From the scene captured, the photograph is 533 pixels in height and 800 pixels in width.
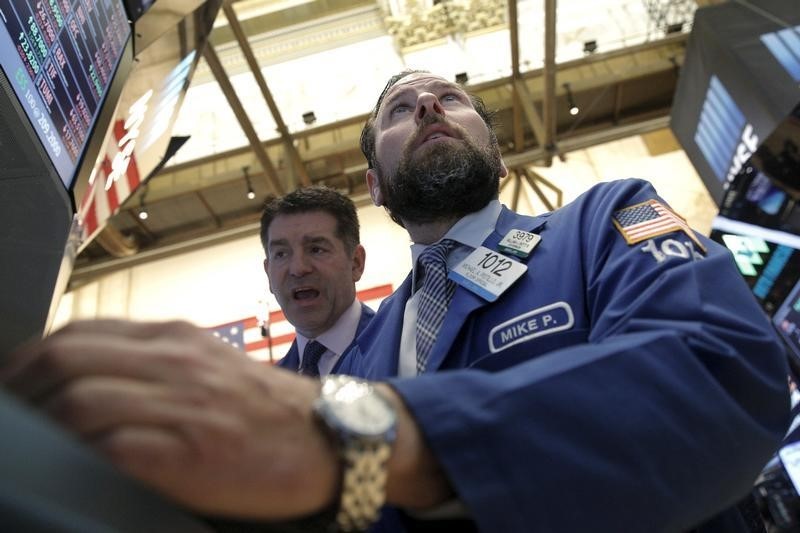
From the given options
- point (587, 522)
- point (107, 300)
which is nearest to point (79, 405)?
point (587, 522)

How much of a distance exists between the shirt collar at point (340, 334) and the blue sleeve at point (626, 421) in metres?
1.76

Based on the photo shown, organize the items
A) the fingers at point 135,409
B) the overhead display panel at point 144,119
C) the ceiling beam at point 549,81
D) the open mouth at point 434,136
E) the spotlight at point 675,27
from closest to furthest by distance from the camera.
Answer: the fingers at point 135,409
the open mouth at point 434,136
the overhead display panel at point 144,119
the ceiling beam at point 549,81
the spotlight at point 675,27

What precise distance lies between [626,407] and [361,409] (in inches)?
12.4

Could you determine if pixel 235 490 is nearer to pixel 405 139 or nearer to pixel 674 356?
pixel 674 356

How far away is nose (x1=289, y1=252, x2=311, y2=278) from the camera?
8.64 ft

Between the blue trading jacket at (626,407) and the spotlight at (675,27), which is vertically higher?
the spotlight at (675,27)

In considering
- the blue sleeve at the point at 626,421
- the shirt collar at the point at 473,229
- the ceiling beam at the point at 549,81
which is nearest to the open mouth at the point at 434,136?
the shirt collar at the point at 473,229

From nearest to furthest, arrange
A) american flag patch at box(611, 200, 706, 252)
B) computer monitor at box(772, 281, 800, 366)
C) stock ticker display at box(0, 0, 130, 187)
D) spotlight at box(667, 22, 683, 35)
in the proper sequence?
american flag patch at box(611, 200, 706, 252)
stock ticker display at box(0, 0, 130, 187)
computer monitor at box(772, 281, 800, 366)
spotlight at box(667, 22, 683, 35)

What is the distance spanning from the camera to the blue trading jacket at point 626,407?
2.03 ft

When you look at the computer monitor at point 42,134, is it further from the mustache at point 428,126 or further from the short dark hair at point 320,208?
the mustache at point 428,126

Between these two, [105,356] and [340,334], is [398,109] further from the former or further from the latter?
[105,356]

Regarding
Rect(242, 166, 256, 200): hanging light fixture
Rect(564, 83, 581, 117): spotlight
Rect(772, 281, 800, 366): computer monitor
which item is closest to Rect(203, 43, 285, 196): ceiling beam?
Rect(242, 166, 256, 200): hanging light fixture

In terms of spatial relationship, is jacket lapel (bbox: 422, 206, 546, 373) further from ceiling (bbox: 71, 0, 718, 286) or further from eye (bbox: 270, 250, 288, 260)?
ceiling (bbox: 71, 0, 718, 286)

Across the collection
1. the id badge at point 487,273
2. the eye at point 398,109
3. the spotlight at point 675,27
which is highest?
the spotlight at point 675,27
